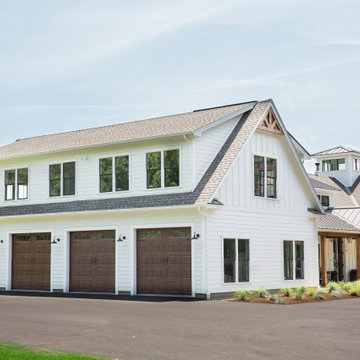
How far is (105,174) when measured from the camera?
25344mm

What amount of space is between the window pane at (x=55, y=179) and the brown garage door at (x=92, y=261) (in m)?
2.20

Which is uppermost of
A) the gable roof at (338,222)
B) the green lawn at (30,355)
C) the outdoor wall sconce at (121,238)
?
the gable roof at (338,222)

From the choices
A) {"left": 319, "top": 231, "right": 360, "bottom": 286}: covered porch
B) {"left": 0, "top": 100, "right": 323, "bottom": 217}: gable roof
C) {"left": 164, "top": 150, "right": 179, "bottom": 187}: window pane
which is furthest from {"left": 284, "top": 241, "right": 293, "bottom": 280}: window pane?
{"left": 319, "top": 231, "right": 360, "bottom": 286}: covered porch

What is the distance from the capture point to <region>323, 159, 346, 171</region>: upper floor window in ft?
150

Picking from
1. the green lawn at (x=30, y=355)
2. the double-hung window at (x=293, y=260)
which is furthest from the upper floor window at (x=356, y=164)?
the green lawn at (x=30, y=355)

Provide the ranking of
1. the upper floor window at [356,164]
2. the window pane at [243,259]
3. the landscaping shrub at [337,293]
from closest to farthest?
1. the landscaping shrub at [337,293]
2. the window pane at [243,259]
3. the upper floor window at [356,164]

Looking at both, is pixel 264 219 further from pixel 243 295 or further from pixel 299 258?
pixel 243 295

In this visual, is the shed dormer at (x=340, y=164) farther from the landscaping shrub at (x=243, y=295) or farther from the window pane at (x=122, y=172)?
the landscaping shrub at (x=243, y=295)

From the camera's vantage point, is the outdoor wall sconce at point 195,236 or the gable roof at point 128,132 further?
the gable roof at point 128,132

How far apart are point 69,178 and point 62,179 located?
36 cm

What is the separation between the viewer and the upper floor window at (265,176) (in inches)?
995

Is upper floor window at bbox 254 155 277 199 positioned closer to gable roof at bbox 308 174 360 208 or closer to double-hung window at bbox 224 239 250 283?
double-hung window at bbox 224 239 250 283

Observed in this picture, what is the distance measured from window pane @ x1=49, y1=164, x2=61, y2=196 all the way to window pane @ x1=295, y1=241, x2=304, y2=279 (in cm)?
1065

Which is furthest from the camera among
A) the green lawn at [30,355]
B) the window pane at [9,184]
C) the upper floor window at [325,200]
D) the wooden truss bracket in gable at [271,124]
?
the upper floor window at [325,200]
